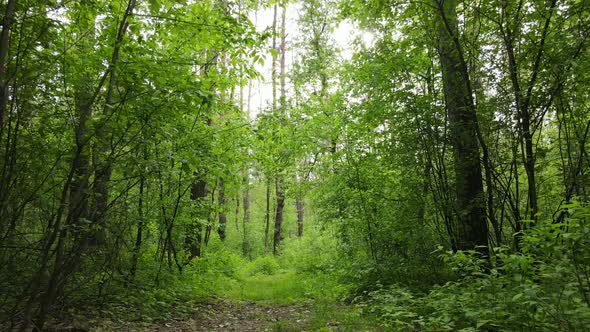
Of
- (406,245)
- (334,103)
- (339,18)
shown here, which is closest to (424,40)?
(339,18)

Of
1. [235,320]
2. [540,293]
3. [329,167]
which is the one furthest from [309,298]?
[540,293]

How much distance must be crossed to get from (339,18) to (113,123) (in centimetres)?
610

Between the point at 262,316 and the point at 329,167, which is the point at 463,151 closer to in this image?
the point at 262,316

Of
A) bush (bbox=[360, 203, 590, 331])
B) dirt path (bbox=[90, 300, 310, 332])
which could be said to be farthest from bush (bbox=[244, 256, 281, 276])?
bush (bbox=[360, 203, 590, 331])

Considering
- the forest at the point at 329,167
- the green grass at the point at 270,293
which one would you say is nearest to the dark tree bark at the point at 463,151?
the forest at the point at 329,167

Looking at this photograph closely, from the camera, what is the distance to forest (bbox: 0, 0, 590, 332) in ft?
12.2

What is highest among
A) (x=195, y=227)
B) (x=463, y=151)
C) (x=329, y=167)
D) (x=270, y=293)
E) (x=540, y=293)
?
(x=329, y=167)

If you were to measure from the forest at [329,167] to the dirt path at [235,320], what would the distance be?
0.07m

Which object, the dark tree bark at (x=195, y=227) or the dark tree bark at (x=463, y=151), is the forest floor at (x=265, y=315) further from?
the dark tree bark at (x=463, y=151)

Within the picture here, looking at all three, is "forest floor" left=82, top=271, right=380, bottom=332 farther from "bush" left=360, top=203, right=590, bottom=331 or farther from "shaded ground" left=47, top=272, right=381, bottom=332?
"bush" left=360, top=203, right=590, bottom=331

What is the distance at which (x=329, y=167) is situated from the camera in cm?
1099

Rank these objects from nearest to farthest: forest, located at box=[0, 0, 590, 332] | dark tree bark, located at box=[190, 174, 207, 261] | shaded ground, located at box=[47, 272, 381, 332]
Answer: forest, located at box=[0, 0, 590, 332] < shaded ground, located at box=[47, 272, 381, 332] < dark tree bark, located at box=[190, 174, 207, 261]

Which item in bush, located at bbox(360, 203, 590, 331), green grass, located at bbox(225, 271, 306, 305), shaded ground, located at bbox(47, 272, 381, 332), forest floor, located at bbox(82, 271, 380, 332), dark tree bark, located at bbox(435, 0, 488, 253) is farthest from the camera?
green grass, located at bbox(225, 271, 306, 305)

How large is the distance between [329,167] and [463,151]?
16.6ft
